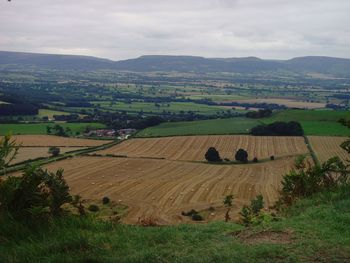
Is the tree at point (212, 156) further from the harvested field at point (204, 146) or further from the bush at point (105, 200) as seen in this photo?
the bush at point (105, 200)

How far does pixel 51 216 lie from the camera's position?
8.64m

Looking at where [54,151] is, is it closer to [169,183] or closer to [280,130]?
[169,183]

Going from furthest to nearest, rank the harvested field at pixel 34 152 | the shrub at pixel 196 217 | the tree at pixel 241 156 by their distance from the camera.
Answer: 1. the tree at pixel 241 156
2. the harvested field at pixel 34 152
3. the shrub at pixel 196 217

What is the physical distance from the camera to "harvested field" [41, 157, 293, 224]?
1149 inches

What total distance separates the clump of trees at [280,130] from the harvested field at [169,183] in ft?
56.7

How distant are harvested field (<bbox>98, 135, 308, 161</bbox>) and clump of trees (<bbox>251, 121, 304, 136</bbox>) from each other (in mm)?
2282

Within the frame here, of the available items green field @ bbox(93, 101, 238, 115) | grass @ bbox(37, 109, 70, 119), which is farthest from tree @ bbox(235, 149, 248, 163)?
green field @ bbox(93, 101, 238, 115)

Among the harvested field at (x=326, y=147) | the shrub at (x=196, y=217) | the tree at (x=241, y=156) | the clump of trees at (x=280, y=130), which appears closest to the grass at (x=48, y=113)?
the clump of trees at (x=280, y=130)

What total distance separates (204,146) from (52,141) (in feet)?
60.7

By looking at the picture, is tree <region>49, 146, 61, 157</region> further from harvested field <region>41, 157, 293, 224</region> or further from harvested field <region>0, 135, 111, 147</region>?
harvested field <region>0, 135, 111, 147</region>

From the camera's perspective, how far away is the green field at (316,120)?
64125 millimetres

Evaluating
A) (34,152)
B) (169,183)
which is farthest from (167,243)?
(34,152)

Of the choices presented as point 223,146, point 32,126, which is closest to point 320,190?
point 223,146

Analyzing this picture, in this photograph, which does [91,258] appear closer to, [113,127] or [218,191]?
[218,191]
